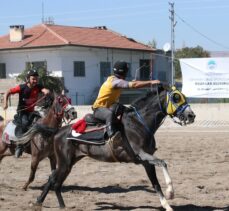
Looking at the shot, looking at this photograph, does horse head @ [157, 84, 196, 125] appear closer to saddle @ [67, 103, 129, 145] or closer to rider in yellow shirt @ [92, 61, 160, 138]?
rider in yellow shirt @ [92, 61, 160, 138]

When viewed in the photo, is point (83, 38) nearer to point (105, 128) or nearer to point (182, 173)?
point (182, 173)

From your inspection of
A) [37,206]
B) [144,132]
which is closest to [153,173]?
[144,132]

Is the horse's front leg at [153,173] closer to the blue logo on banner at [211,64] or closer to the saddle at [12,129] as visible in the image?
the saddle at [12,129]

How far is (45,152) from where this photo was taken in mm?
11234

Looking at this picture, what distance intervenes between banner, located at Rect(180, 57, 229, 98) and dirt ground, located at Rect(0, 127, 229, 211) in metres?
7.55

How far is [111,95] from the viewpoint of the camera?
9.29m

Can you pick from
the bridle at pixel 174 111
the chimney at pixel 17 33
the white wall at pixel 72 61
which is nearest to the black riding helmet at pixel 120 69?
the bridle at pixel 174 111

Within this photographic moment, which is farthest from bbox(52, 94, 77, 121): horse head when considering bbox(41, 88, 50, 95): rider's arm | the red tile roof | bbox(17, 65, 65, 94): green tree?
the red tile roof

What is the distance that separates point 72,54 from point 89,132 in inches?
1551

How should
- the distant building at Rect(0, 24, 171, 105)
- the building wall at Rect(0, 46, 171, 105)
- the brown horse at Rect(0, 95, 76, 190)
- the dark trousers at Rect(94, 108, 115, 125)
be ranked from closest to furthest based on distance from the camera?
the dark trousers at Rect(94, 108, 115, 125)
the brown horse at Rect(0, 95, 76, 190)
the building wall at Rect(0, 46, 171, 105)
the distant building at Rect(0, 24, 171, 105)

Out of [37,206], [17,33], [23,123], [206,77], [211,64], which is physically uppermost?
[17,33]

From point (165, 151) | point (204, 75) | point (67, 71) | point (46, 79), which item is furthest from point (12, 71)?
point (165, 151)

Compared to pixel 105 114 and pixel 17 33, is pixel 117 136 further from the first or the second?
pixel 17 33

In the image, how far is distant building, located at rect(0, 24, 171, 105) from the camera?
47562mm
